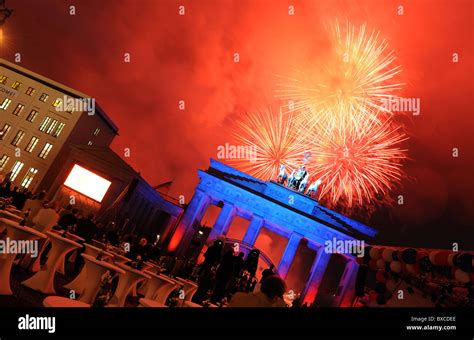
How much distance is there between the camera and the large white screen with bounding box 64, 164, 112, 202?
3769 centimetres

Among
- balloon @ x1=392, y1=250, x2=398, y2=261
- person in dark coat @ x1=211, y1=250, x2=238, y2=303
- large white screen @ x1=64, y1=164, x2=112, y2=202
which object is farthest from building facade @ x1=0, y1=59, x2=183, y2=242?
balloon @ x1=392, y1=250, x2=398, y2=261

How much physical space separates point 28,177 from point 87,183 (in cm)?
1104

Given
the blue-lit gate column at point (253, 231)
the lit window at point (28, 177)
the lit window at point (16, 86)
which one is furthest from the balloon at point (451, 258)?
the lit window at point (16, 86)

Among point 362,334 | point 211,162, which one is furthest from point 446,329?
point 211,162

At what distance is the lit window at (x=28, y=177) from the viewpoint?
43353 mm

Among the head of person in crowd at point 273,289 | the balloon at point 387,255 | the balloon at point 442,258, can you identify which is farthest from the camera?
the balloon at point 387,255

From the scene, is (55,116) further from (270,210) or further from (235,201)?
(270,210)

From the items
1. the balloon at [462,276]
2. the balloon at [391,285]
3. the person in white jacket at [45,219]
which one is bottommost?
the person in white jacket at [45,219]

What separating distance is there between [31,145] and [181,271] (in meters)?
33.8

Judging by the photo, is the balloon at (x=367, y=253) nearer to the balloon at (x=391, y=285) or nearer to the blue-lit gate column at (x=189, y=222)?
the balloon at (x=391, y=285)

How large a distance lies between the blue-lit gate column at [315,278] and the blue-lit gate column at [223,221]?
11780 mm

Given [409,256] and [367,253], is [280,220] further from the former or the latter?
[409,256]

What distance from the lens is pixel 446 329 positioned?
299 centimetres

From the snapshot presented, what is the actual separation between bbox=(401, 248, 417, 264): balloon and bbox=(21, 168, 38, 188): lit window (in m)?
42.1
